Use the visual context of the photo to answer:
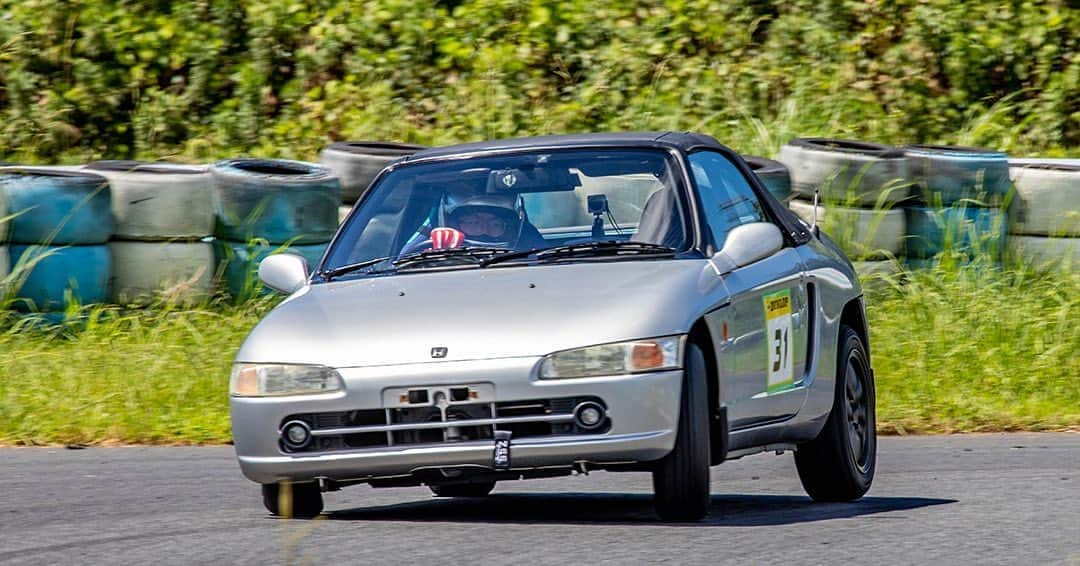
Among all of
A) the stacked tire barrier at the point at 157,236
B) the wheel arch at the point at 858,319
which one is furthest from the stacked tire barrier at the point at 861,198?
the wheel arch at the point at 858,319

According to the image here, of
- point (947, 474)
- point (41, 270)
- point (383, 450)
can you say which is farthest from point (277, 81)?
point (383, 450)

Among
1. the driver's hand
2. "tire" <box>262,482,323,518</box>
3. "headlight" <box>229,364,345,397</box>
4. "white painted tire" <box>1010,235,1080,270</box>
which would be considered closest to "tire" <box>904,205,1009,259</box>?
"white painted tire" <box>1010,235,1080,270</box>

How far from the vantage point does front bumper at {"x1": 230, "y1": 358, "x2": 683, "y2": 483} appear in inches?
222

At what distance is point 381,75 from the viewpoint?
16.5 metres

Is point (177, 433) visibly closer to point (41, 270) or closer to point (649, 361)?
point (41, 270)

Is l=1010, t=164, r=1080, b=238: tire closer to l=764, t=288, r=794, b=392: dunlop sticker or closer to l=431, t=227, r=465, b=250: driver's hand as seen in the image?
l=764, t=288, r=794, b=392: dunlop sticker

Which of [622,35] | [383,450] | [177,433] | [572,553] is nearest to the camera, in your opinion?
[572,553]

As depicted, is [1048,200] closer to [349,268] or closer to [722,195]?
[722,195]

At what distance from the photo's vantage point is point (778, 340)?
6.73 meters

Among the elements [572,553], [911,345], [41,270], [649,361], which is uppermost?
[649,361]

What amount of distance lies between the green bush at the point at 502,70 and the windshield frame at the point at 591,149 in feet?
27.3

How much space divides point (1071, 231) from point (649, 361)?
666 centimetres

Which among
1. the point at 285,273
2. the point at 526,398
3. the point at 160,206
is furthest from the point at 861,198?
the point at 526,398

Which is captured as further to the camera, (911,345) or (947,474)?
(911,345)
